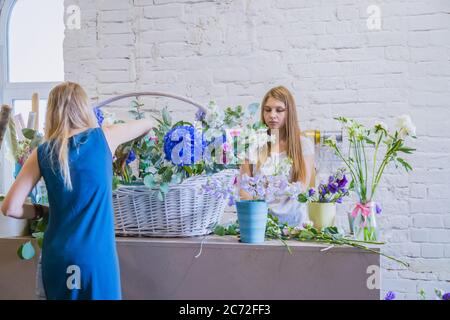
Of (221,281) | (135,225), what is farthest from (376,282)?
(135,225)

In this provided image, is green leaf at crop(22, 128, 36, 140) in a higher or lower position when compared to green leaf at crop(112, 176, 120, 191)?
higher

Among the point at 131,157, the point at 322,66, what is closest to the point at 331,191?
the point at 131,157

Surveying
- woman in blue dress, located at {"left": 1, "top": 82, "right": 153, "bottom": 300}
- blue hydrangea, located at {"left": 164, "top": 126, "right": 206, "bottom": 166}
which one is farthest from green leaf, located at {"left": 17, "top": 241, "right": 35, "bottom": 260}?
blue hydrangea, located at {"left": 164, "top": 126, "right": 206, "bottom": 166}

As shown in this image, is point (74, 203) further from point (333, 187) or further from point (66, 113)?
point (333, 187)

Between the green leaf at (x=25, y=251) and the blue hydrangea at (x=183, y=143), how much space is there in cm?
43

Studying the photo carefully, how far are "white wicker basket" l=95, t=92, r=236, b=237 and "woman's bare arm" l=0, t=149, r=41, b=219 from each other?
0.19 meters

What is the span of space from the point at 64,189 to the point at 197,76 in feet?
5.76

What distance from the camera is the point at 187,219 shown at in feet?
3.85

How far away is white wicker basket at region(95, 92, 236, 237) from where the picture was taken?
1147 millimetres

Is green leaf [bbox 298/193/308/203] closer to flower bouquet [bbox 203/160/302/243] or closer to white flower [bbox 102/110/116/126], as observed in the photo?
flower bouquet [bbox 203/160/302/243]

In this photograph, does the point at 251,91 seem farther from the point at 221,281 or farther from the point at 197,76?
the point at 221,281

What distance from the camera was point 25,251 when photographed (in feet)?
3.94

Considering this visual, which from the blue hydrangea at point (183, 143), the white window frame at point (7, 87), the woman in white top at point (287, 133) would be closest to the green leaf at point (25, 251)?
the blue hydrangea at point (183, 143)

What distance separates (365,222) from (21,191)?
81 cm
